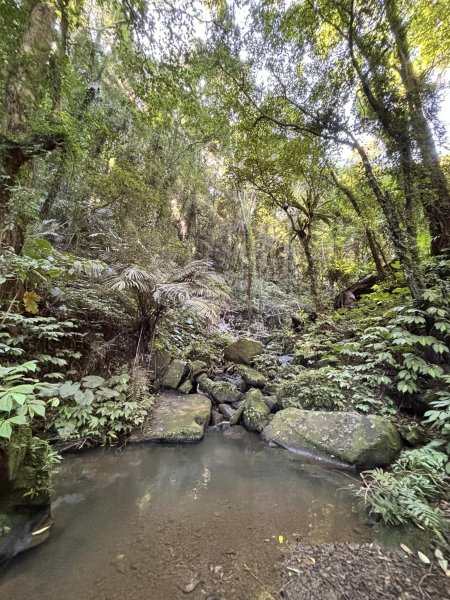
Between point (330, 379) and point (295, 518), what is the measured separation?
2.27 m

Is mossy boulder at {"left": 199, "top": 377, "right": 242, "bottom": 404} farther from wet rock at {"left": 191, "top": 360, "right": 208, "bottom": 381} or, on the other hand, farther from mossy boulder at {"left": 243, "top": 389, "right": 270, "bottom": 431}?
mossy boulder at {"left": 243, "top": 389, "right": 270, "bottom": 431}

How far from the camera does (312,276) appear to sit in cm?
694

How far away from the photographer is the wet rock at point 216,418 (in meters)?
4.10

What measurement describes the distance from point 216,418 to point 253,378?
1.18 meters

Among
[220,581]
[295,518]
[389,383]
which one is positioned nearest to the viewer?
[220,581]

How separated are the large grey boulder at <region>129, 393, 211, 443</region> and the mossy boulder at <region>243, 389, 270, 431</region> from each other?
24.7 inches

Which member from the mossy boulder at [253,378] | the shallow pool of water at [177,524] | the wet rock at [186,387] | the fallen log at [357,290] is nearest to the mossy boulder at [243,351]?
the mossy boulder at [253,378]

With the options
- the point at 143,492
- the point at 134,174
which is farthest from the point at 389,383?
the point at 134,174

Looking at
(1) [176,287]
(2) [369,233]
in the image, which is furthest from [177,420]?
(2) [369,233]

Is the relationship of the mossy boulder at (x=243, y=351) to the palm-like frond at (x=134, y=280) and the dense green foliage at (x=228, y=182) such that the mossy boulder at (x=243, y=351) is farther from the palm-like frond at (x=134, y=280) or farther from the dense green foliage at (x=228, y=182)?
the palm-like frond at (x=134, y=280)

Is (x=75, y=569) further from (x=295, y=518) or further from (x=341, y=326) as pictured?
(x=341, y=326)

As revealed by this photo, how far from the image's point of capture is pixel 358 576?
1.55 metres

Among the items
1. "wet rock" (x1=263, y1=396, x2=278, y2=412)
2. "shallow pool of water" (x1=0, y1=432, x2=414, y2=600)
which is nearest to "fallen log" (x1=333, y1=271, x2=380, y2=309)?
"wet rock" (x1=263, y1=396, x2=278, y2=412)

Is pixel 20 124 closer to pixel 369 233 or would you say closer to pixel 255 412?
pixel 255 412
